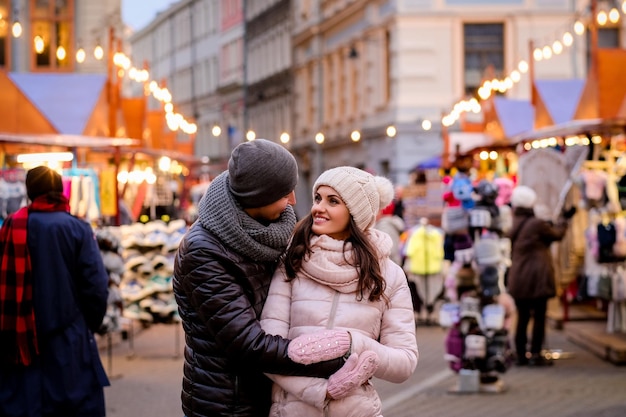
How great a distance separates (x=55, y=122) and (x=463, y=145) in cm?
885

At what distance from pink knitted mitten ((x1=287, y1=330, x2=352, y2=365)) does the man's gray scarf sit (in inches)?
13.8

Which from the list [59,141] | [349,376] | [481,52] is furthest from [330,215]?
[481,52]

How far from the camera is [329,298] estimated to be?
5023 mm

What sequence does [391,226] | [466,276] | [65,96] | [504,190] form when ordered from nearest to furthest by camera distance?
[466,276], [504,190], [391,226], [65,96]

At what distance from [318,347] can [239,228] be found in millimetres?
513

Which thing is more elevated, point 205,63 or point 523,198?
point 205,63

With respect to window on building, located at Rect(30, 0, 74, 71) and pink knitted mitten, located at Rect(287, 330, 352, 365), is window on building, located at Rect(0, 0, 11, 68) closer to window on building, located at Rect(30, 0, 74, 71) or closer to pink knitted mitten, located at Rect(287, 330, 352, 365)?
window on building, located at Rect(30, 0, 74, 71)

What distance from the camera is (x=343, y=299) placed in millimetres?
5039

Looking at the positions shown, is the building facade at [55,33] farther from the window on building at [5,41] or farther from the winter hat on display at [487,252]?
the winter hat on display at [487,252]

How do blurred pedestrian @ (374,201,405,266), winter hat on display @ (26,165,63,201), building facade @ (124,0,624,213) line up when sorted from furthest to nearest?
building facade @ (124,0,624,213)
blurred pedestrian @ (374,201,405,266)
winter hat on display @ (26,165,63,201)

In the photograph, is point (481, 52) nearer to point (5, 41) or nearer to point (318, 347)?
point (5, 41)

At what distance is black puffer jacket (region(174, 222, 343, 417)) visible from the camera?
487cm

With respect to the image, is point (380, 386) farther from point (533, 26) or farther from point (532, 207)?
point (533, 26)

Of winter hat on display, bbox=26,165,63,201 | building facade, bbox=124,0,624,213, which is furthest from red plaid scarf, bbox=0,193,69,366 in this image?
building facade, bbox=124,0,624,213
